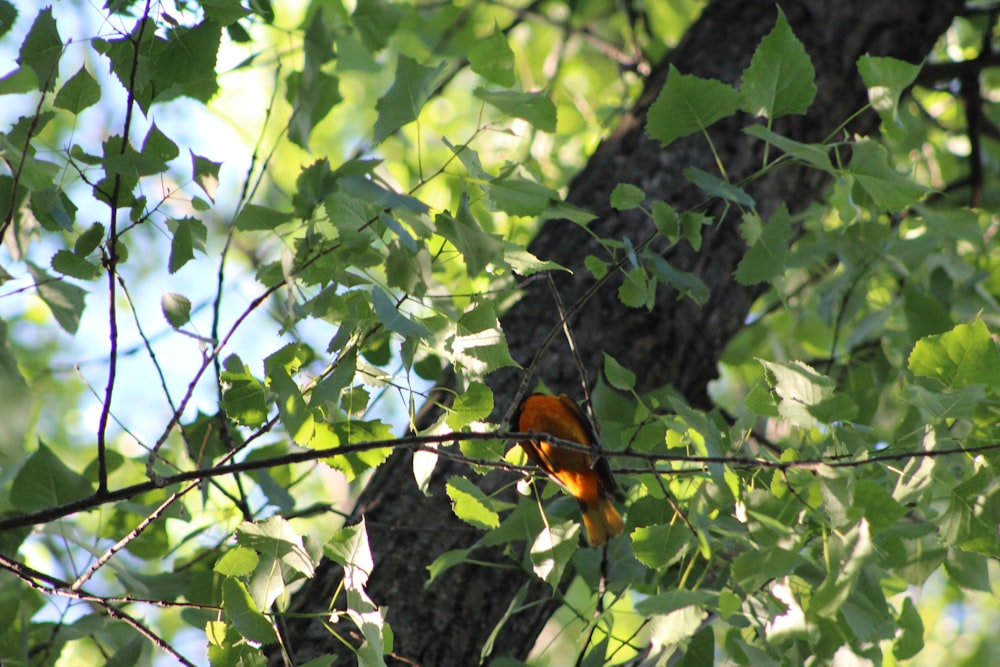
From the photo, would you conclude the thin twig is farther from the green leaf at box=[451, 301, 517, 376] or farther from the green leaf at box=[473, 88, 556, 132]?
the green leaf at box=[473, 88, 556, 132]

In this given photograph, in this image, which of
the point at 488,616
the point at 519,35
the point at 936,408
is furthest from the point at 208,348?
the point at 519,35

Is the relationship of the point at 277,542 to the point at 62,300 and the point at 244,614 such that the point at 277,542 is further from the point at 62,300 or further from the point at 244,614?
the point at 62,300

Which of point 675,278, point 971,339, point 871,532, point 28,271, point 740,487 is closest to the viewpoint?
point 871,532

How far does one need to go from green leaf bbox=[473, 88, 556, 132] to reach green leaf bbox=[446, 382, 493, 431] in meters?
0.39

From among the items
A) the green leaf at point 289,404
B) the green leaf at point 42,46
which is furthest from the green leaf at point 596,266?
the green leaf at point 42,46

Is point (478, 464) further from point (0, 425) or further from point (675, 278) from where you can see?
point (0, 425)

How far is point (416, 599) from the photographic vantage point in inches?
64.2

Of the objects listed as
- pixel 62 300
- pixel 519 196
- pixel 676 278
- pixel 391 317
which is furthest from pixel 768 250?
pixel 62 300

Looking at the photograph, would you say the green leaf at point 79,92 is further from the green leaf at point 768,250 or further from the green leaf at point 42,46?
the green leaf at point 768,250

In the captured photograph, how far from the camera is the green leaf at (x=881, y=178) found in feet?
4.01

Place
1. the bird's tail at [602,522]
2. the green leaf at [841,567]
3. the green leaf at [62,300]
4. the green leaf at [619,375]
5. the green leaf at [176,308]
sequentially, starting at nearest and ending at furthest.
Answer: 1. the green leaf at [841,567]
2. the green leaf at [176,308]
3. the green leaf at [619,375]
4. the green leaf at [62,300]
5. the bird's tail at [602,522]

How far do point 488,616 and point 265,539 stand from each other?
26.1 inches

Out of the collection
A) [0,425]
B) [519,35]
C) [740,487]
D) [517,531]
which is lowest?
[740,487]

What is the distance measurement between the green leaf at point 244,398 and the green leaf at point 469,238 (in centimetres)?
35
